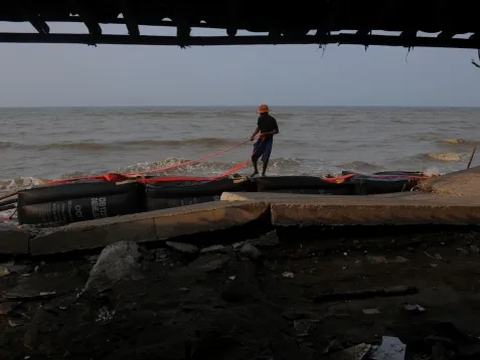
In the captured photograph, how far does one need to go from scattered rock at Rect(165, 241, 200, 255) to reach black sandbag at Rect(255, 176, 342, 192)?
232cm

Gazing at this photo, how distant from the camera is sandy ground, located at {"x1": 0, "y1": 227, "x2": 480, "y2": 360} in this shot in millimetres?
2607

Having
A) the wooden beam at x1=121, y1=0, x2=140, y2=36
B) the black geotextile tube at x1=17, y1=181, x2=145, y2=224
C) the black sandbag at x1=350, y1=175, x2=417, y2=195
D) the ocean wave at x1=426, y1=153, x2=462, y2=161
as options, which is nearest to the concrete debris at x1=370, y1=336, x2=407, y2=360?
the wooden beam at x1=121, y1=0, x2=140, y2=36

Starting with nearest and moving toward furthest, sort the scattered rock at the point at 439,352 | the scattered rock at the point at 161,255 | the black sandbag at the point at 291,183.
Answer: the scattered rock at the point at 439,352
the scattered rock at the point at 161,255
the black sandbag at the point at 291,183

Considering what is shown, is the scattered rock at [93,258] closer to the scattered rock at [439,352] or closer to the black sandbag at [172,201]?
the black sandbag at [172,201]

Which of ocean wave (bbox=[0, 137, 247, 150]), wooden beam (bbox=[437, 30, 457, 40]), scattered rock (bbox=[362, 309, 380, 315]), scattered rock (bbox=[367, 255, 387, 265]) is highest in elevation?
wooden beam (bbox=[437, 30, 457, 40])

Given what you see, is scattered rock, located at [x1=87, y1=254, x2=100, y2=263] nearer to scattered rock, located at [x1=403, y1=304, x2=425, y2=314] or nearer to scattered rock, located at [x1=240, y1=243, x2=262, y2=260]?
scattered rock, located at [x1=240, y1=243, x2=262, y2=260]

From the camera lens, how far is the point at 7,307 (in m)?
3.13

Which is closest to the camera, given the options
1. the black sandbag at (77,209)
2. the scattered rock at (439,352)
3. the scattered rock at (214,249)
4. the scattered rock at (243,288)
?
the scattered rock at (439,352)

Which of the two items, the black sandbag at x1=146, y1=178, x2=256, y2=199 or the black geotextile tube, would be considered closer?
the black geotextile tube

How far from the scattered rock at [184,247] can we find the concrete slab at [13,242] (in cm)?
113

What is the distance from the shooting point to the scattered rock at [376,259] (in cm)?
381

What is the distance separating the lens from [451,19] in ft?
15.5

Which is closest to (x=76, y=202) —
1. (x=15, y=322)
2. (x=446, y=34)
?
(x=15, y=322)

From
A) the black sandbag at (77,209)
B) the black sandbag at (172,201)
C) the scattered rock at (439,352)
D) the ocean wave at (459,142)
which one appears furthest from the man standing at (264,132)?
the ocean wave at (459,142)
